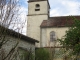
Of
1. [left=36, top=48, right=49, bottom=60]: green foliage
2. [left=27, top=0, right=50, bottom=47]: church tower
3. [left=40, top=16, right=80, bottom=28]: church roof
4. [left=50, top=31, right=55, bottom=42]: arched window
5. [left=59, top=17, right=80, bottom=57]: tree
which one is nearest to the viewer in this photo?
[left=59, top=17, right=80, bottom=57]: tree

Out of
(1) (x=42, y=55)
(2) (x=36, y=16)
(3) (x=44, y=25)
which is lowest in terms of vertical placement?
(1) (x=42, y=55)

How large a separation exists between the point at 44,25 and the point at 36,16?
266 cm

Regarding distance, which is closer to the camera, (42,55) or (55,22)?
(42,55)

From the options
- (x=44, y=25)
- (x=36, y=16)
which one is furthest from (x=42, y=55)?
(x=36, y=16)

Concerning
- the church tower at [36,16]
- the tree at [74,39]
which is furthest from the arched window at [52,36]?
the tree at [74,39]

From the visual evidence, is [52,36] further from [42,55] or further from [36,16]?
[42,55]

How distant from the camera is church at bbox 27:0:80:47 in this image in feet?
109

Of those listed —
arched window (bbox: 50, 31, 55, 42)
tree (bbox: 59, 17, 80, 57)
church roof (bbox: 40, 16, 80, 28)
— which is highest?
church roof (bbox: 40, 16, 80, 28)

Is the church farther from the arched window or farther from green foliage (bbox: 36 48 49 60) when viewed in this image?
green foliage (bbox: 36 48 49 60)

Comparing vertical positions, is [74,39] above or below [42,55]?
above

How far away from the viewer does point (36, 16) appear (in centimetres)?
3506

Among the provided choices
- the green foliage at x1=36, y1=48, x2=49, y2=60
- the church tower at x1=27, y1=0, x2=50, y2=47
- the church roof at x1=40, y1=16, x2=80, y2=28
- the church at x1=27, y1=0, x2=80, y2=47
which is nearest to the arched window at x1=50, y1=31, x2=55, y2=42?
the church at x1=27, y1=0, x2=80, y2=47

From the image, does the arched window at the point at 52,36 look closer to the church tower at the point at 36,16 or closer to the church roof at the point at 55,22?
the church roof at the point at 55,22

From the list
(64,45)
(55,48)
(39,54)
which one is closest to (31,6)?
(55,48)
